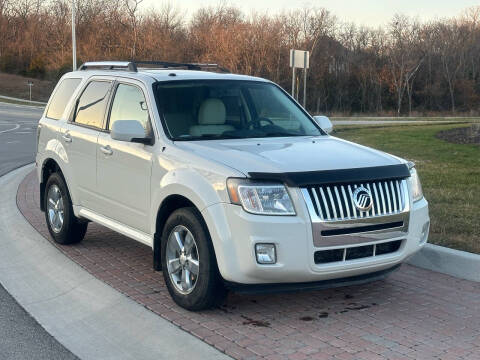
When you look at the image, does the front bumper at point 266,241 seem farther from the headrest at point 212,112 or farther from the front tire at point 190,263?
the headrest at point 212,112

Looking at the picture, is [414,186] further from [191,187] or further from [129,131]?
[129,131]

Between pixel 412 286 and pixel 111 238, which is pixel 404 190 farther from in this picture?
pixel 111 238

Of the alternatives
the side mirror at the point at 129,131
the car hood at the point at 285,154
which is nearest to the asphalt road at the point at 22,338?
the side mirror at the point at 129,131

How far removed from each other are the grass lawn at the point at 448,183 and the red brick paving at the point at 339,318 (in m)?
0.96

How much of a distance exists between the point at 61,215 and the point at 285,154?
3246mm

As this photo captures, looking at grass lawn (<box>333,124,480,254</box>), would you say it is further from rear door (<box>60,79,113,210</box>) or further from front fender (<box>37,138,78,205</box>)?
front fender (<box>37,138,78,205</box>)

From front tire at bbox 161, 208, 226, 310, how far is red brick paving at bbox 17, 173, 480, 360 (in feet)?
0.46

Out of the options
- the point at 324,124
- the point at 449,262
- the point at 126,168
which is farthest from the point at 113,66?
the point at 449,262

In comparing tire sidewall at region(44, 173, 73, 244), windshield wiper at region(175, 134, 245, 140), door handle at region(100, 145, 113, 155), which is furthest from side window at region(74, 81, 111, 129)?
windshield wiper at region(175, 134, 245, 140)

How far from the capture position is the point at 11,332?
5.05m

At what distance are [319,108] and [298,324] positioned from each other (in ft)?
188

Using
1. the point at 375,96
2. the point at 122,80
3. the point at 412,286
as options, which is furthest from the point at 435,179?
the point at 375,96

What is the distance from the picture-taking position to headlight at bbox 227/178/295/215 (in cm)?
488

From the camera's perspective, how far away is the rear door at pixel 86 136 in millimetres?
6902
